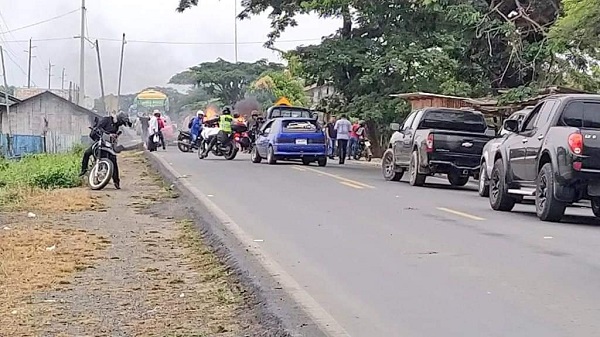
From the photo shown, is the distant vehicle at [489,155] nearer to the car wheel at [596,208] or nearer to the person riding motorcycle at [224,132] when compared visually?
the car wheel at [596,208]

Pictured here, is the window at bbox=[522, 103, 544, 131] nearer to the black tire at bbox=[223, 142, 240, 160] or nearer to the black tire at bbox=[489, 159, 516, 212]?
the black tire at bbox=[489, 159, 516, 212]

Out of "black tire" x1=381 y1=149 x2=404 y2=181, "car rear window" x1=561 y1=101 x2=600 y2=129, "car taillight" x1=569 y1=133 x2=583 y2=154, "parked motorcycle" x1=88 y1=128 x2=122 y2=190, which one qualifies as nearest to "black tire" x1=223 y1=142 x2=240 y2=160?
"black tire" x1=381 y1=149 x2=404 y2=181

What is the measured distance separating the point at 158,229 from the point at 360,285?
16.9 feet

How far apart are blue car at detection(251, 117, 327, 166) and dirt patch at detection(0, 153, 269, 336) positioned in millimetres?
13632

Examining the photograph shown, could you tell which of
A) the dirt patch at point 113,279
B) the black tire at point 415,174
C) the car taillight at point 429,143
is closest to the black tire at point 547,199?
the dirt patch at point 113,279

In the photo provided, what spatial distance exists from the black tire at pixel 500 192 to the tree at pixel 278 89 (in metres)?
46.7

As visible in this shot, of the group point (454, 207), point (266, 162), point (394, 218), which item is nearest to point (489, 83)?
point (266, 162)

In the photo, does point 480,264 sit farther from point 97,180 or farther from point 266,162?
point 266,162

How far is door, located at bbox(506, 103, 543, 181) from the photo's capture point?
15.3 meters

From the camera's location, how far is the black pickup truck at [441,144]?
69.7ft

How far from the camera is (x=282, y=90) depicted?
209 ft

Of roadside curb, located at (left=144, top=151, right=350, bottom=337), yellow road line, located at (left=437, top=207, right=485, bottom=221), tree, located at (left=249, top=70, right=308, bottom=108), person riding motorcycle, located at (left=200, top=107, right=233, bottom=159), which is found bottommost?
yellow road line, located at (left=437, top=207, right=485, bottom=221)

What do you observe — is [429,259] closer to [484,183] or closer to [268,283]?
[268,283]

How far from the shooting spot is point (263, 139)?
30.0 metres
